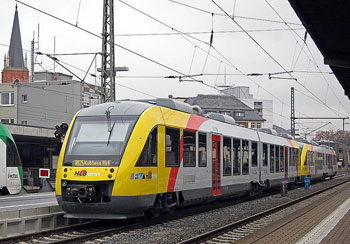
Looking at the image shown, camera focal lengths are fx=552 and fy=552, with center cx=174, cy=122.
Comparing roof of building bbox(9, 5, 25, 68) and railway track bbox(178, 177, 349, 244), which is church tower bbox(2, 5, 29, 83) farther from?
railway track bbox(178, 177, 349, 244)

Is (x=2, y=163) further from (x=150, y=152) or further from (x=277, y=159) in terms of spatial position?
(x=150, y=152)

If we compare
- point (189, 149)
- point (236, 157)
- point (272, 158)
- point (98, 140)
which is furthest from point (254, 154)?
point (98, 140)

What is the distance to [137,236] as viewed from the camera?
1221 centimetres

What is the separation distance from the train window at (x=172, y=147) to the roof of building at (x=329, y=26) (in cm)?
450

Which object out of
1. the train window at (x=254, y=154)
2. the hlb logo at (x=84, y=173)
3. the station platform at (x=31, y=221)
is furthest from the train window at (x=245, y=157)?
the hlb logo at (x=84, y=173)

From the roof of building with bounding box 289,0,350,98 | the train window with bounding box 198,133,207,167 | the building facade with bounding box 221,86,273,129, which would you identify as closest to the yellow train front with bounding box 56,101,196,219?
the train window with bounding box 198,133,207,167

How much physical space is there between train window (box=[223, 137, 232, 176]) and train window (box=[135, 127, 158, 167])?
586 centimetres

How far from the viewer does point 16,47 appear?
98.1 metres

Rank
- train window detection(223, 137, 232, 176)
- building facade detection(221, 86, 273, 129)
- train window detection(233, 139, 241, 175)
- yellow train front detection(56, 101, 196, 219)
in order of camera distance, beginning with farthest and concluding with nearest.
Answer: building facade detection(221, 86, 273, 129) → train window detection(233, 139, 241, 175) → train window detection(223, 137, 232, 176) → yellow train front detection(56, 101, 196, 219)

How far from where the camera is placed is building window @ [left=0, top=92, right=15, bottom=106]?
65.0 meters

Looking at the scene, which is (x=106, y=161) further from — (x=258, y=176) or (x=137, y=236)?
(x=258, y=176)

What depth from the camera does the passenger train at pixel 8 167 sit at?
84.5ft

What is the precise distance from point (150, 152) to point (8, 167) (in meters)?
14.4

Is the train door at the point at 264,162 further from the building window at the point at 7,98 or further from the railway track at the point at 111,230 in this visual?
the building window at the point at 7,98
